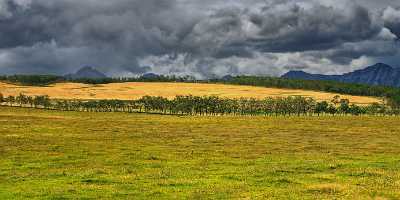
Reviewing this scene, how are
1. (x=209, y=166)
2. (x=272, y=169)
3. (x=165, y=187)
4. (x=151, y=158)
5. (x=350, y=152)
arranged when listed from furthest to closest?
(x=350, y=152) → (x=151, y=158) → (x=209, y=166) → (x=272, y=169) → (x=165, y=187)

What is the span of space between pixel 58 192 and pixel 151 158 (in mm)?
21676

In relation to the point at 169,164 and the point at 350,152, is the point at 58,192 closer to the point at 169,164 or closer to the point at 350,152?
the point at 169,164

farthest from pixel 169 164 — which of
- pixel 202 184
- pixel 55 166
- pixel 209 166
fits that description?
pixel 202 184

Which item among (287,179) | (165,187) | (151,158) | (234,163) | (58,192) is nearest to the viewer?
(58,192)

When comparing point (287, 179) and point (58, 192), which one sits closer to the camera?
point (58, 192)

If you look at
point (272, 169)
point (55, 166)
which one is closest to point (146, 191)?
point (272, 169)

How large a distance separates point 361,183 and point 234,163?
1549 cm

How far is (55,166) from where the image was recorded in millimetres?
43062

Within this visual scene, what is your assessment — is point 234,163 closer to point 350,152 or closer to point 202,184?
point 202,184

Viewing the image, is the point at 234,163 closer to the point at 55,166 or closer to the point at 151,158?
the point at 151,158

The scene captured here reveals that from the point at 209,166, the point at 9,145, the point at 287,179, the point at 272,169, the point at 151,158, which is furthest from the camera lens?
the point at 9,145

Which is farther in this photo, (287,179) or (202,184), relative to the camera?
(287,179)

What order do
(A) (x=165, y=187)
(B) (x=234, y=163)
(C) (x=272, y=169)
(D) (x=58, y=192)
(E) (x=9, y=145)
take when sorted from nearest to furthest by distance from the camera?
(D) (x=58, y=192) → (A) (x=165, y=187) → (C) (x=272, y=169) → (B) (x=234, y=163) → (E) (x=9, y=145)

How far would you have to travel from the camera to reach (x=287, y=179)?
33.2 m
